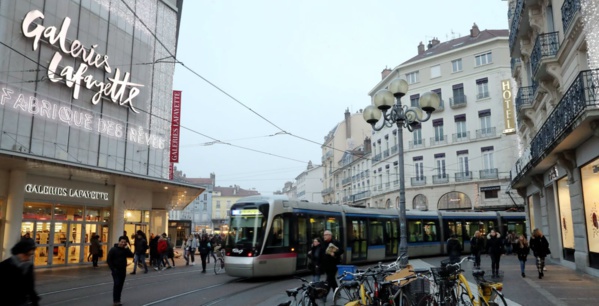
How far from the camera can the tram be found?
14.8 meters

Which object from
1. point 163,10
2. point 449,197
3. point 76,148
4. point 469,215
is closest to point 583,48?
point 469,215

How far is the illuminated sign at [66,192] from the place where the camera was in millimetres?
19125

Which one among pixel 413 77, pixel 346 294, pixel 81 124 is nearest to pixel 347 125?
pixel 413 77

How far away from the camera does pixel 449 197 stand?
43.5 m

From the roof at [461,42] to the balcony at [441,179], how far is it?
39.5 ft

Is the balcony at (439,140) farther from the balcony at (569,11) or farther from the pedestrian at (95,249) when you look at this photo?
the pedestrian at (95,249)

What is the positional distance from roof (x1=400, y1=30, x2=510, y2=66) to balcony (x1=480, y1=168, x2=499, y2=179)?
476 inches

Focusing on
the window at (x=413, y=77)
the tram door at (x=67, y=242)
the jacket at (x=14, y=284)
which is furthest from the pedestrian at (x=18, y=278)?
the window at (x=413, y=77)

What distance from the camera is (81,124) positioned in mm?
21547

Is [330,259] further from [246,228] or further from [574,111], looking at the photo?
[574,111]

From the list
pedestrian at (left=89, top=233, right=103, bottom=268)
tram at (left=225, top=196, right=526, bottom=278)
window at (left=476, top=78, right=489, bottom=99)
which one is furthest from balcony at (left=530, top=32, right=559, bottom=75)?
window at (left=476, top=78, right=489, bottom=99)

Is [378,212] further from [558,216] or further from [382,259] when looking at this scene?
[558,216]

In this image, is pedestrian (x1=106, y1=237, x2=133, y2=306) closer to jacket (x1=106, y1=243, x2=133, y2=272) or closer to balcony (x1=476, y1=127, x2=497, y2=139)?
jacket (x1=106, y1=243, x2=133, y2=272)

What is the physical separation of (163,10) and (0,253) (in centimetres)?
1604
